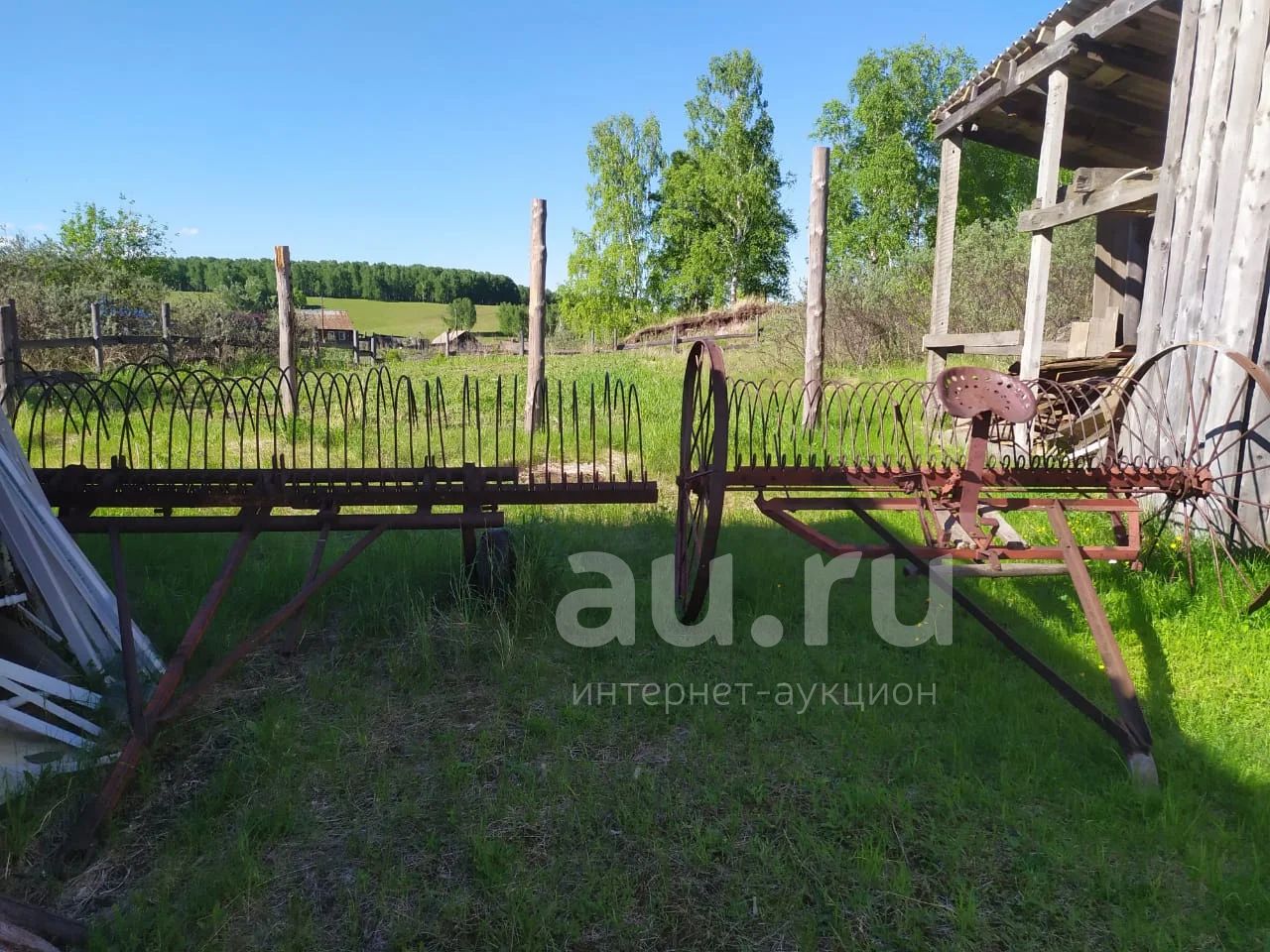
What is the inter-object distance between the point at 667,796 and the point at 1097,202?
21.1 feet

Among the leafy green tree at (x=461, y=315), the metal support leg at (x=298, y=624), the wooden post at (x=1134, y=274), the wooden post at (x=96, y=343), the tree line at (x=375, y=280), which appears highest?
the tree line at (x=375, y=280)

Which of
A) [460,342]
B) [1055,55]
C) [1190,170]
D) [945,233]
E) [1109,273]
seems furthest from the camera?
[460,342]

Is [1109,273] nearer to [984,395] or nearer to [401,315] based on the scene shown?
[984,395]

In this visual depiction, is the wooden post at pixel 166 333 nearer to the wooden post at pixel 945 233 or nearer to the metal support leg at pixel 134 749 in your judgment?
the wooden post at pixel 945 233

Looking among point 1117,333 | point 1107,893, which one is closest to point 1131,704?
point 1107,893

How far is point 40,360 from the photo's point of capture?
14.3 m

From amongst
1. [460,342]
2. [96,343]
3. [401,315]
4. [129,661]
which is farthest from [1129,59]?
[401,315]

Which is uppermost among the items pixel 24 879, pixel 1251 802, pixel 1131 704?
pixel 1131 704

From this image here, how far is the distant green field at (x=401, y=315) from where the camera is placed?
63.8 metres

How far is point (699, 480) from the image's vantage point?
143 inches

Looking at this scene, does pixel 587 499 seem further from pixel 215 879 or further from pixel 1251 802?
pixel 1251 802

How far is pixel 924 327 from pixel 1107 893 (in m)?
15.2

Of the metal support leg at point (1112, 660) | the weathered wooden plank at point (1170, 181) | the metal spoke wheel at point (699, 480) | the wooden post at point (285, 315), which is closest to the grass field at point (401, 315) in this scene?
the wooden post at point (285, 315)

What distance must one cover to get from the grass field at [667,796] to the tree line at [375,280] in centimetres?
7629
